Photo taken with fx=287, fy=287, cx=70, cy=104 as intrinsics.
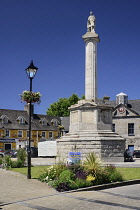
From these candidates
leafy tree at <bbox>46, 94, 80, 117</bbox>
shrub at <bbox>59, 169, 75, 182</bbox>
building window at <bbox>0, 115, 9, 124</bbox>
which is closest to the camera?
shrub at <bbox>59, 169, 75, 182</bbox>

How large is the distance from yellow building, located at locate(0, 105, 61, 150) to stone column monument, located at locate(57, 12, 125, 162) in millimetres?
30795

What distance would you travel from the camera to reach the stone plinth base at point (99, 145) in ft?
74.6

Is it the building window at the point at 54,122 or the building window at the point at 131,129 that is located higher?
the building window at the point at 54,122

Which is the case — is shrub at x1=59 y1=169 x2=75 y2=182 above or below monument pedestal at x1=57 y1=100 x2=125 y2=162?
below

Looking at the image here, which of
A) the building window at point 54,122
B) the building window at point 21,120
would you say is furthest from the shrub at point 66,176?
the building window at point 54,122

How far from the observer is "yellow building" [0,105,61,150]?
55094 millimetres

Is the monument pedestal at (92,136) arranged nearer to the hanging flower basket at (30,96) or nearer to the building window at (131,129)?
the hanging flower basket at (30,96)

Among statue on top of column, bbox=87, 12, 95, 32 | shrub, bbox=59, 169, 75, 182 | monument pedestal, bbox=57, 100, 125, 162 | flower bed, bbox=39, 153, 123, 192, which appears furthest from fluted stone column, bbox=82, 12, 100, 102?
shrub, bbox=59, 169, 75, 182

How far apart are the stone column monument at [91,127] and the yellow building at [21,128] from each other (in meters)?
30.8

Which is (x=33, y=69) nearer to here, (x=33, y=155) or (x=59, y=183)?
(x=59, y=183)

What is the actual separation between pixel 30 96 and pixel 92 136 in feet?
30.5

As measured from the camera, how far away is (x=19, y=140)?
2196 inches

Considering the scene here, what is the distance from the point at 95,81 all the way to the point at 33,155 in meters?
17.7

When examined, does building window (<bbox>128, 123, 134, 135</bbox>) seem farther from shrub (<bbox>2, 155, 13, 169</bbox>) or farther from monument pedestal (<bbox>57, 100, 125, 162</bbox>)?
shrub (<bbox>2, 155, 13, 169</bbox>)
